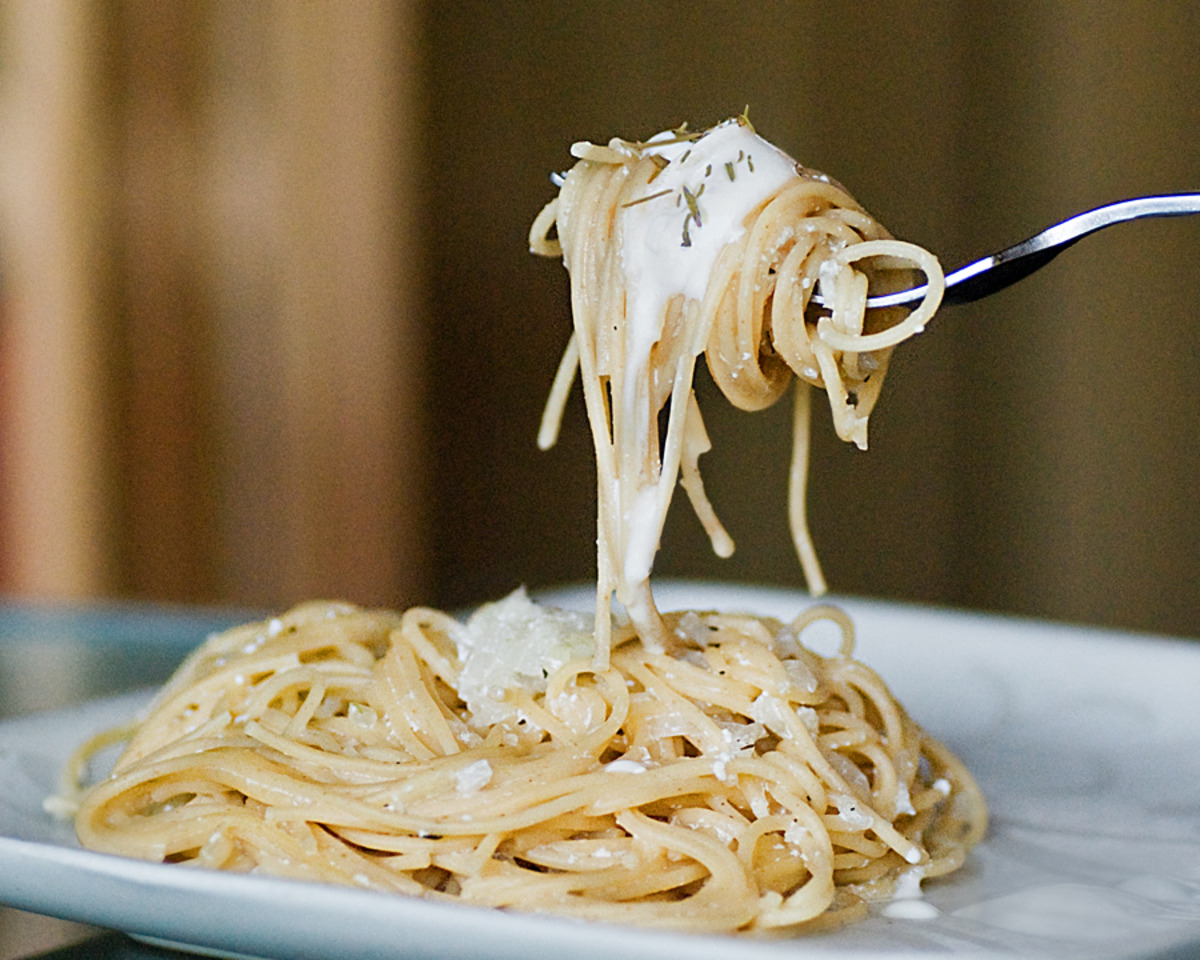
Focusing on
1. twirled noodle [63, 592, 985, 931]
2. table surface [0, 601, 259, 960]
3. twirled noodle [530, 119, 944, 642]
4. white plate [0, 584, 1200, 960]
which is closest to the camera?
white plate [0, 584, 1200, 960]

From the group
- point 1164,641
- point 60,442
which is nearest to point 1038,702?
point 1164,641

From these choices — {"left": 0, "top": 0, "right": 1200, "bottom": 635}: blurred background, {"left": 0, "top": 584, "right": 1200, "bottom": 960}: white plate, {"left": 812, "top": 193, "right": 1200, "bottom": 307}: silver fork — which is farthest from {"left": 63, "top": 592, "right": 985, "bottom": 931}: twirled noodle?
{"left": 0, "top": 0, "right": 1200, "bottom": 635}: blurred background

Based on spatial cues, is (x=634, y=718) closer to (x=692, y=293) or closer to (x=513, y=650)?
(x=513, y=650)

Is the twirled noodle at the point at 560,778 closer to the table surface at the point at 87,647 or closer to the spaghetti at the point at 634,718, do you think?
the spaghetti at the point at 634,718

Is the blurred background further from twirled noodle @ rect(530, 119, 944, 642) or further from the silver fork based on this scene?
the silver fork

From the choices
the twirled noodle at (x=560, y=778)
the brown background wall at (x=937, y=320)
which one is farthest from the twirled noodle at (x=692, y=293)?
the brown background wall at (x=937, y=320)

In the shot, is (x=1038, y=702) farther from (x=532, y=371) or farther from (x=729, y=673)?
(x=532, y=371)
